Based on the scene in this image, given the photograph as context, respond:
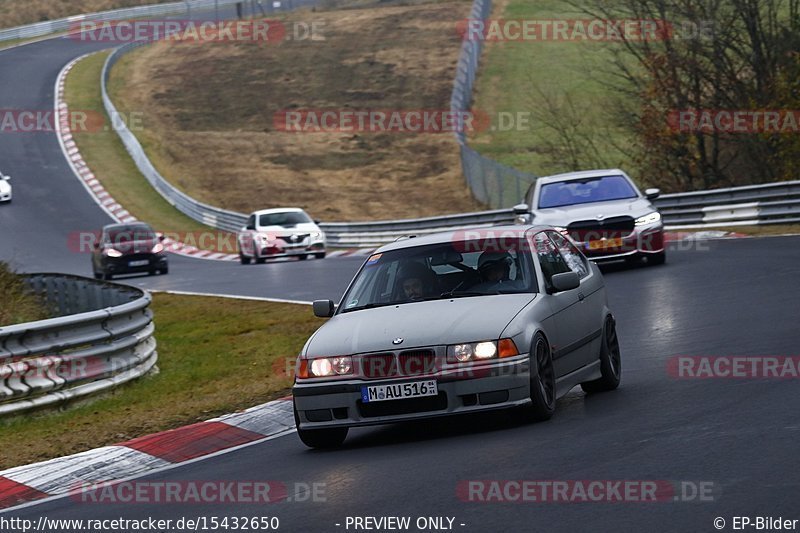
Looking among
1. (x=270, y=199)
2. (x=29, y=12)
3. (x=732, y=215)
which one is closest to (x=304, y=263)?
(x=732, y=215)

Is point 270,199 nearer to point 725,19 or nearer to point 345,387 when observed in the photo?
point 725,19

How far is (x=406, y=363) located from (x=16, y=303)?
11.0m

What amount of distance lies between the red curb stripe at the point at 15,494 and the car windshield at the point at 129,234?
2484 centimetres

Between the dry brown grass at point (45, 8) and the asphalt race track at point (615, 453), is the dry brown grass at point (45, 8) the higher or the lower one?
the higher one

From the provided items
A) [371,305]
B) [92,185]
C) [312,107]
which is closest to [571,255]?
[371,305]

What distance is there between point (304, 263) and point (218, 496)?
24100 millimetres

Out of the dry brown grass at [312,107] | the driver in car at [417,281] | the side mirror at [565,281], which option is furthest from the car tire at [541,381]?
the dry brown grass at [312,107]

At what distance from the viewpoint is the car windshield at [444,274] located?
32.9ft

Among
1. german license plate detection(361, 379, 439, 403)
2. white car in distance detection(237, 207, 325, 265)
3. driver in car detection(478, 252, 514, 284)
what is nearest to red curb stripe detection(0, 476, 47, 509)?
german license plate detection(361, 379, 439, 403)

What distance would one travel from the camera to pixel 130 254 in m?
33.4

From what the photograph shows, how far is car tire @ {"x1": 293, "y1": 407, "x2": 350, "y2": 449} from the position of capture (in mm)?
9383

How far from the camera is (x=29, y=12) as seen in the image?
336ft

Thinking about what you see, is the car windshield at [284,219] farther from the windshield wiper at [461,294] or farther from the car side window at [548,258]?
the windshield wiper at [461,294]

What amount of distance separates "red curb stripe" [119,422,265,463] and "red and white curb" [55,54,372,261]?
24191 mm
